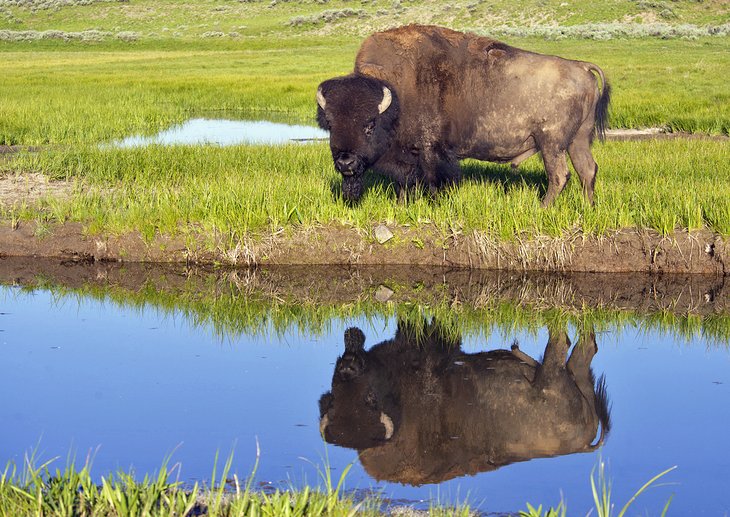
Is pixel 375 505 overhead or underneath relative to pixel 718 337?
overhead

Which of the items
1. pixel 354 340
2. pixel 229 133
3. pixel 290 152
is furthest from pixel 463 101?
pixel 229 133

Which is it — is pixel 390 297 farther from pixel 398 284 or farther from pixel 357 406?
pixel 357 406

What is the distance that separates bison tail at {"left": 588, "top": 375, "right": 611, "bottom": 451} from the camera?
5.56m

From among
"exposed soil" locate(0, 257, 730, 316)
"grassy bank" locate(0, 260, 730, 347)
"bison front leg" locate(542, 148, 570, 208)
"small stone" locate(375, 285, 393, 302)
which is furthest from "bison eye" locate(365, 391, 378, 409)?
"bison front leg" locate(542, 148, 570, 208)

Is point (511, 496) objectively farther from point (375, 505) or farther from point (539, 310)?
point (539, 310)

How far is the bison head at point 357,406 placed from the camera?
5.54 metres

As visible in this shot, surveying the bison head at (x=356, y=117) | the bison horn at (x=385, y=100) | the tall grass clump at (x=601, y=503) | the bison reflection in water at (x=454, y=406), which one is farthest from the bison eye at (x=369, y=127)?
the tall grass clump at (x=601, y=503)

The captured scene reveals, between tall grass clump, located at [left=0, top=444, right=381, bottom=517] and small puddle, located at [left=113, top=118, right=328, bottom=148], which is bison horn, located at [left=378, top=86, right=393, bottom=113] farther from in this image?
small puddle, located at [left=113, top=118, right=328, bottom=148]

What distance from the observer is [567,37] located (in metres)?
55.0

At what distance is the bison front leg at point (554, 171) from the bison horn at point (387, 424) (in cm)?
465

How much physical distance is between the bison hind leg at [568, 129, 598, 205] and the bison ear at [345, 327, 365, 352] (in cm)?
346

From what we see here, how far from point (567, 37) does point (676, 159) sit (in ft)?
143

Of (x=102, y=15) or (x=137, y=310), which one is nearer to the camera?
(x=137, y=310)

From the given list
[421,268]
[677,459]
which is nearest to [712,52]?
[421,268]
